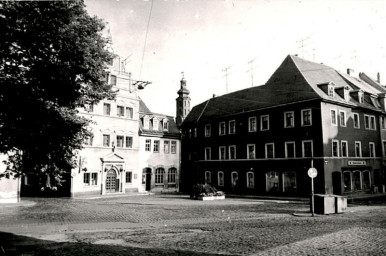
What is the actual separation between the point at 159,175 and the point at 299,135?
20.2 metres

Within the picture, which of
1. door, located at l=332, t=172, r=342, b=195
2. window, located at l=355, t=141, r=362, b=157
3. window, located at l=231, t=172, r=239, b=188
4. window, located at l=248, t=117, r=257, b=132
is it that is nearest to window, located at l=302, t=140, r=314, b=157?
door, located at l=332, t=172, r=342, b=195

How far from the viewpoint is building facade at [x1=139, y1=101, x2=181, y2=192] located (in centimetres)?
4294

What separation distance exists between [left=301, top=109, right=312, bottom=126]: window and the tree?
82.8 ft

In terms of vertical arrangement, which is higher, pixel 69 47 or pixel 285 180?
pixel 69 47

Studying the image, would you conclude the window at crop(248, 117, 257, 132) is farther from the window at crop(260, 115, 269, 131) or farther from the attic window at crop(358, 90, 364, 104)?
the attic window at crop(358, 90, 364, 104)

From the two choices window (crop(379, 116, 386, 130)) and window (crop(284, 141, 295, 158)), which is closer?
window (crop(284, 141, 295, 158))

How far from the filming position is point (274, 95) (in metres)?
37.8

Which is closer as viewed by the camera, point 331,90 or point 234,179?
Answer: point 331,90

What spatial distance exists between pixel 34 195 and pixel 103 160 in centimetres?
895

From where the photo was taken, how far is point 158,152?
4456 centimetres

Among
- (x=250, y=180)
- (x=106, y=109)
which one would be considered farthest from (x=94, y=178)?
(x=250, y=180)

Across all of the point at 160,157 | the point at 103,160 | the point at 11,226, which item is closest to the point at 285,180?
the point at 160,157

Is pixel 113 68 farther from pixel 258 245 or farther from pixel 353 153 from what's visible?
pixel 258 245

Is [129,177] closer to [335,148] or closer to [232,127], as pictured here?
[232,127]
